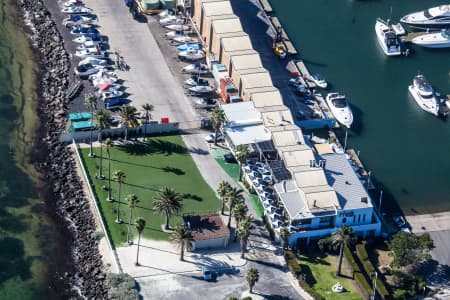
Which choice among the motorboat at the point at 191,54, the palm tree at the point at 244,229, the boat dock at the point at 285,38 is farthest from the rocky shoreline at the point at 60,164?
the boat dock at the point at 285,38

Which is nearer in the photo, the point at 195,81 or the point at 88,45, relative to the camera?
the point at 195,81

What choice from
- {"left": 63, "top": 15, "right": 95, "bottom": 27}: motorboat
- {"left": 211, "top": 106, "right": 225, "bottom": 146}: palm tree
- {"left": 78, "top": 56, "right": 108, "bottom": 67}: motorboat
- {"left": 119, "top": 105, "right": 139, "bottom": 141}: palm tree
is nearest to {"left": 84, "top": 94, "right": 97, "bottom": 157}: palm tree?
{"left": 119, "top": 105, "right": 139, "bottom": 141}: palm tree

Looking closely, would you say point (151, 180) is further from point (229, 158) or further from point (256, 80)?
point (256, 80)

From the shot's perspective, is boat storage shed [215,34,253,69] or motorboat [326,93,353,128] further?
boat storage shed [215,34,253,69]

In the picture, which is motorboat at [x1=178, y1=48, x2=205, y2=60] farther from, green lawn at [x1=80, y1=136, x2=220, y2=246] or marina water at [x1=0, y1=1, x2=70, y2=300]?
marina water at [x1=0, y1=1, x2=70, y2=300]

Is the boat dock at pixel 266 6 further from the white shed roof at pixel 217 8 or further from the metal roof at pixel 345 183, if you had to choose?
the metal roof at pixel 345 183

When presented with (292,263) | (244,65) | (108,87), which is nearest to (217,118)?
(244,65)
